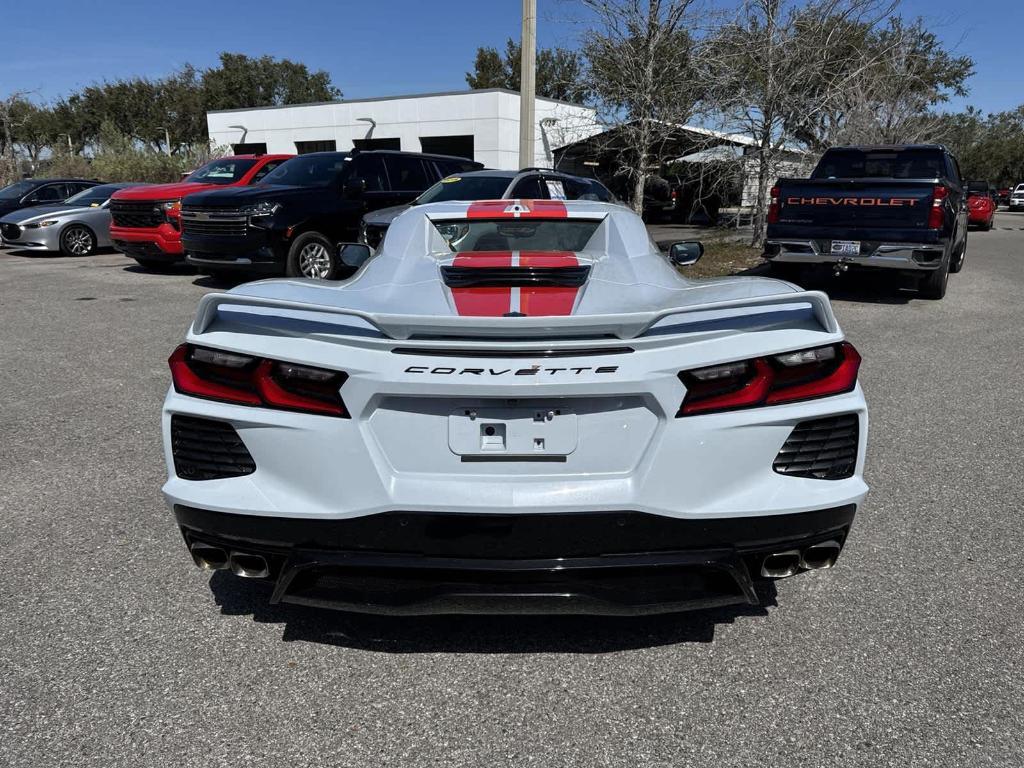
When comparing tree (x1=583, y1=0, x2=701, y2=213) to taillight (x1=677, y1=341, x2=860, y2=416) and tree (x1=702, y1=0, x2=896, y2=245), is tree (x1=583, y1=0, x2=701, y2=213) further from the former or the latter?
taillight (x1=677, y1=341, x2=860, y2=416)

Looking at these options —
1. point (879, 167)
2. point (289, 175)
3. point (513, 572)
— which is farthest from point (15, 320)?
point (879, 167)

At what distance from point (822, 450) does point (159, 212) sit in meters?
12.6

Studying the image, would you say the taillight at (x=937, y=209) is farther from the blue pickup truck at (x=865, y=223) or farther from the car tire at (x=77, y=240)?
the car tire at (x=77, y=240)

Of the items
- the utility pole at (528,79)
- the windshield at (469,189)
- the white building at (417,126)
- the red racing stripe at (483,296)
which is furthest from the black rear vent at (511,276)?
the white building at (417,126)

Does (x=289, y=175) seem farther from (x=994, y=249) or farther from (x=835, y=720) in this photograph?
(x=994, y=249)

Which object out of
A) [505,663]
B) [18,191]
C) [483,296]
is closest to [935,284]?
[483,296]

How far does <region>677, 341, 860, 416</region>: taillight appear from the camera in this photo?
2.33 metres

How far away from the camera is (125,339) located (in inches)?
320

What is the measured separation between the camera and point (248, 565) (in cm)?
252

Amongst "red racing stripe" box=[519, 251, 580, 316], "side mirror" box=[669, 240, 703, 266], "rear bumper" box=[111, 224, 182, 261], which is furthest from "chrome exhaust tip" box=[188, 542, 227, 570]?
"rear bumper" box=[111, 224, 182, 261]

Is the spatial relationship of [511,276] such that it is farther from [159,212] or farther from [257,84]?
[257,84]

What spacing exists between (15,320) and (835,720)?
380 inches

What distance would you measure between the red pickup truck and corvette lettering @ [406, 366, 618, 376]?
37.9 ft

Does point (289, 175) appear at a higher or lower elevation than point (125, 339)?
higher
